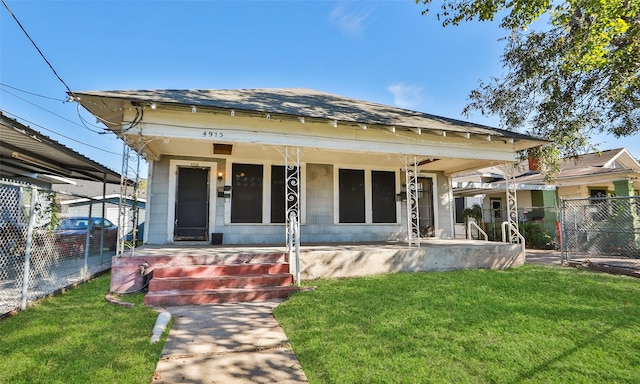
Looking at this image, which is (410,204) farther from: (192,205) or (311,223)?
(192,205)

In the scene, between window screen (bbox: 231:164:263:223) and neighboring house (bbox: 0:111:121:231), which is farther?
window screen (bbox: 231:164:263:223)

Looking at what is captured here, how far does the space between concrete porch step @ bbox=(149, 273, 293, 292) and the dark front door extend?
112 inches

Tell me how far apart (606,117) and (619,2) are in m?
3.85

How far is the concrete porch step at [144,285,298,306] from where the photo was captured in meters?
4.60

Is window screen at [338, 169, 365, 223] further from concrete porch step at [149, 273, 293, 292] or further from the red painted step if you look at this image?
concrete porch step at [149, 273, 293, 292]

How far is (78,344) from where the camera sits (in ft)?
10.0

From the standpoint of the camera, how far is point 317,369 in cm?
260

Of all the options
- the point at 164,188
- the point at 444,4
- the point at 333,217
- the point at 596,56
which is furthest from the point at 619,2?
the point at 164,188

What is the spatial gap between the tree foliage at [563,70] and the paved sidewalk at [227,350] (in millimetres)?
8781

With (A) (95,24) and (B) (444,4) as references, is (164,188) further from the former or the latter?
(B) (444,4)

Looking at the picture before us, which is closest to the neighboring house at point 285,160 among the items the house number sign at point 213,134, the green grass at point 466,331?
the house number sign at point 213,134

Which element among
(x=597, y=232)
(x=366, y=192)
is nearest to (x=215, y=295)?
(x=366, y=192)

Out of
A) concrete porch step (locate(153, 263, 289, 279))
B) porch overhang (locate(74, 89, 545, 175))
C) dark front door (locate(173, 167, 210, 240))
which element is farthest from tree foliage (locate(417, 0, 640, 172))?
concrete porch step (locate(153, 263, 289, 279))

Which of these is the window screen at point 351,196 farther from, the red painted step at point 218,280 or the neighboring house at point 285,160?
the red painted step at point 218,280
